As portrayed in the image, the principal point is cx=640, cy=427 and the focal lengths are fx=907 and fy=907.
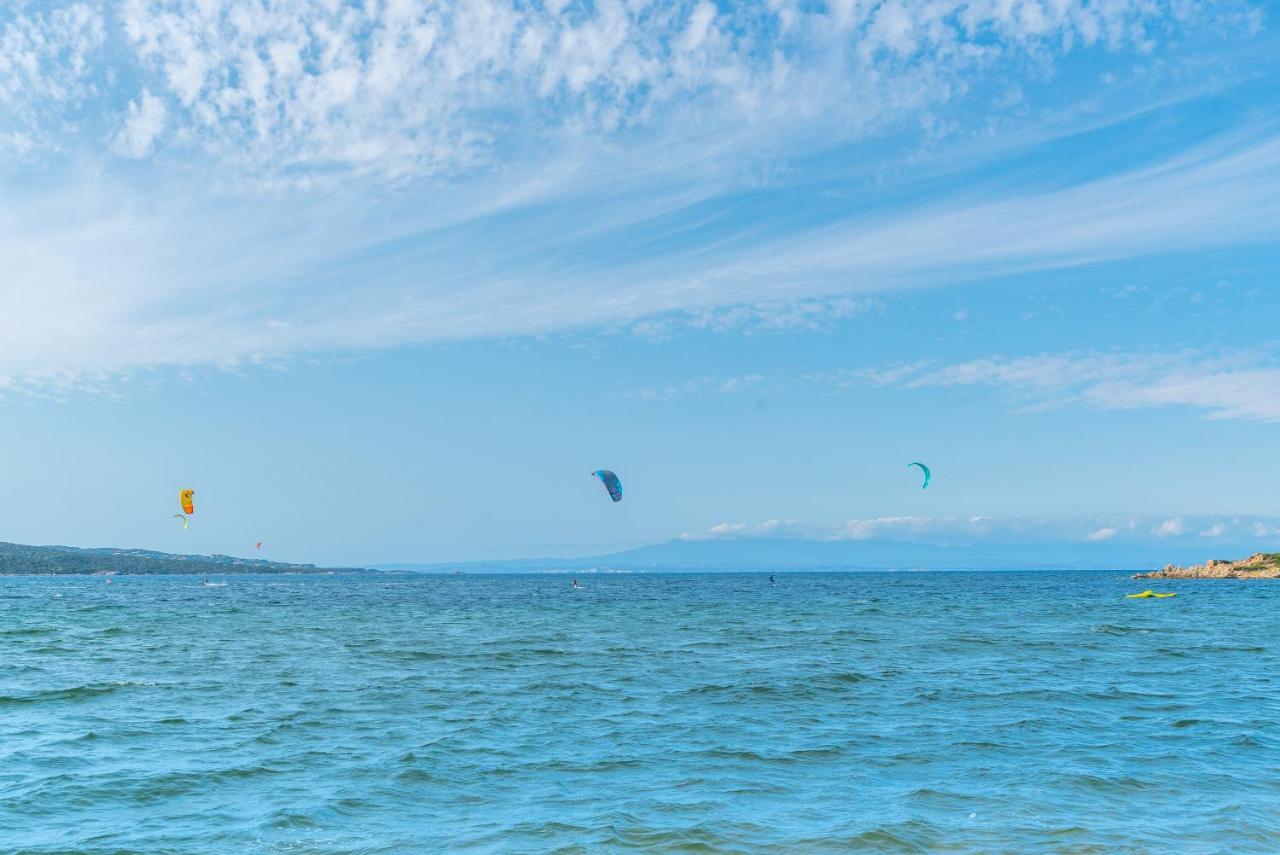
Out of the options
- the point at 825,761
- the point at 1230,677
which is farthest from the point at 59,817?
the point at 1230,677

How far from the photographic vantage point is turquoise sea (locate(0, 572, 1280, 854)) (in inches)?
566

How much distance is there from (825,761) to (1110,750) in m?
6.52

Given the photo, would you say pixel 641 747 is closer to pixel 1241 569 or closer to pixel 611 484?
pixel 611 484

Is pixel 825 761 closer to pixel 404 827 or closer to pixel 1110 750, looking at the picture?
pixel 1110 750

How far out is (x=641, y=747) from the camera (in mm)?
20188

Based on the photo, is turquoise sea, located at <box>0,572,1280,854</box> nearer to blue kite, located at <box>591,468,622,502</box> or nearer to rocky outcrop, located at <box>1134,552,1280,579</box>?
blue kite, located at <box>591,468,622,502</box>

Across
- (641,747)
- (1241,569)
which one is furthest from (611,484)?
(1241,569)

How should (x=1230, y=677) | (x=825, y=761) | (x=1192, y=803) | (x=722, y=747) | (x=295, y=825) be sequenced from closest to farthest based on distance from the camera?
1. (x=295, y=825)
2. (x=1192, y=803)
3. (x=825, y=761)
4. (x=722, y=747)
5. (x=1230, y=677)

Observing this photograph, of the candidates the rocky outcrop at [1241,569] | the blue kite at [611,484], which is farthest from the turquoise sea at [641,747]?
the rocky outcrop at [1241,569]

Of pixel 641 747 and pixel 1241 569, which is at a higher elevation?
pixel 641 747

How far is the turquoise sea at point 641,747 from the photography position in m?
14.4

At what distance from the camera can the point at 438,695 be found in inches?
1075

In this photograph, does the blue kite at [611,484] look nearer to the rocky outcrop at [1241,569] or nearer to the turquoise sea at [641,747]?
the turquoise sea at [641,747]

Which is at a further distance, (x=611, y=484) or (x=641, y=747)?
(x=611, y=484)
